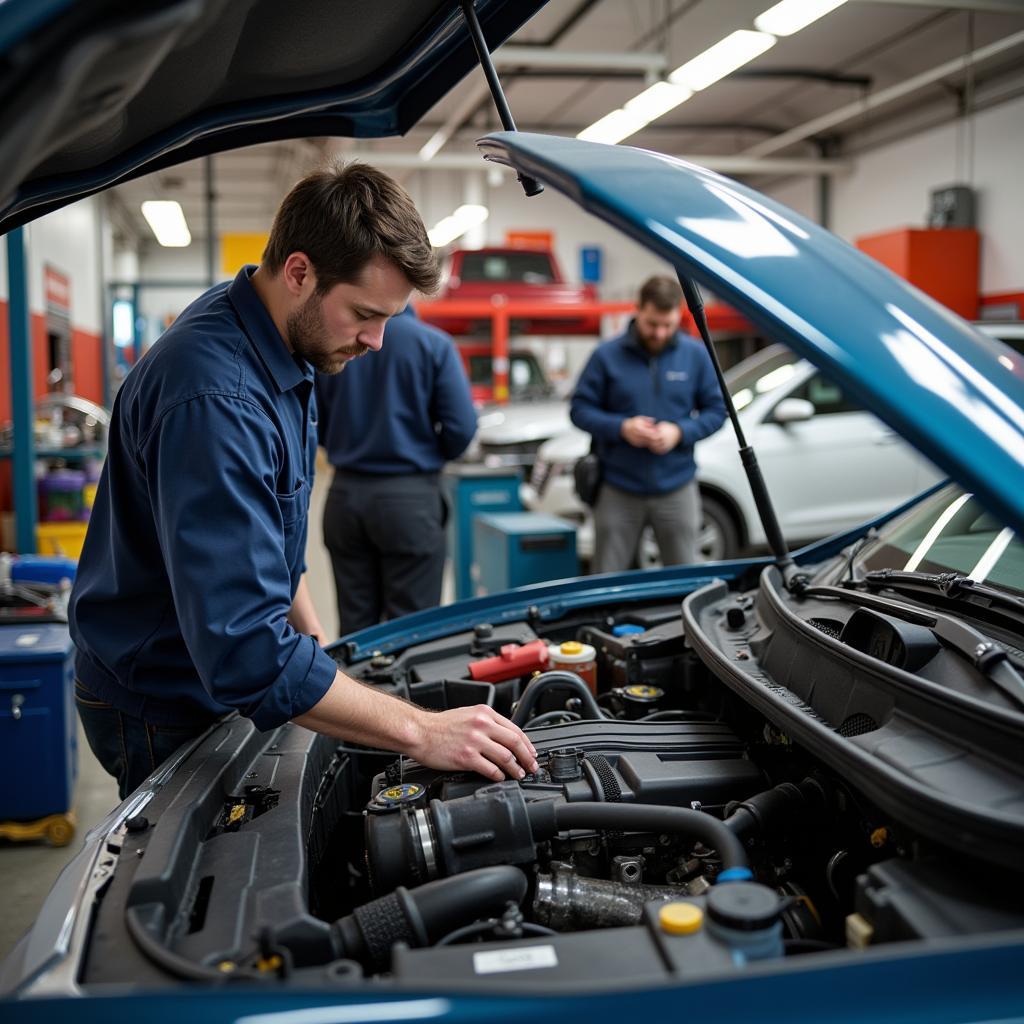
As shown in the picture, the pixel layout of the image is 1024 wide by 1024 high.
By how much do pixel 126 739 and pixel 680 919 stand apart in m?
1.20

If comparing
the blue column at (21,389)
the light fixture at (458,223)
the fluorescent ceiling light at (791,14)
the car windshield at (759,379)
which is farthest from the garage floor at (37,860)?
the light fixture at (458,223)

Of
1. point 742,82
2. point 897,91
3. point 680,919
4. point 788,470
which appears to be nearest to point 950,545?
point 680,919

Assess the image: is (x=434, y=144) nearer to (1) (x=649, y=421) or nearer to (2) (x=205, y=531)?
(1) (x=649, y=421)

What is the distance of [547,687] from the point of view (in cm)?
190

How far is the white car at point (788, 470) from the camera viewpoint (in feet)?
19.2

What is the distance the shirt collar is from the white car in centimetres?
421

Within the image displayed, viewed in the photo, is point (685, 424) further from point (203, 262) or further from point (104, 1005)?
point (203, 262)

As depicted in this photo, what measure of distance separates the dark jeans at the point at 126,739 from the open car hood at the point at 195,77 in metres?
0.88

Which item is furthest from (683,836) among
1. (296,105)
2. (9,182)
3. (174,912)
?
(296,105)

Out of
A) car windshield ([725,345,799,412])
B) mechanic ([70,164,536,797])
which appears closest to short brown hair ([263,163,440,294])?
mechanic ([70,164,536,797])

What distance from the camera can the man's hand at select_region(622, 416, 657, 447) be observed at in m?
4.31

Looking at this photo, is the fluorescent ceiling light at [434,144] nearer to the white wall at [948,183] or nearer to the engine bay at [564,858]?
the white wall at [948,183]

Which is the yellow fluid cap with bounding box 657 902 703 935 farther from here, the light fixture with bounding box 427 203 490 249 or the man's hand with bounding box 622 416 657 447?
the light fixture with bounding box 427 203 490 249

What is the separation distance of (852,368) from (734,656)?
0.90m
